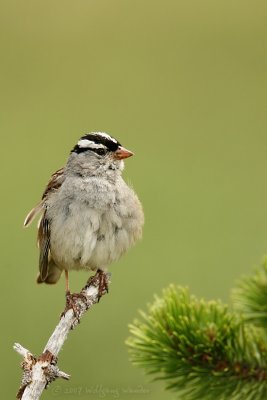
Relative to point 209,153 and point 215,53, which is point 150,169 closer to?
point 209,153

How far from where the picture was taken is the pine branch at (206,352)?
225 centimetres

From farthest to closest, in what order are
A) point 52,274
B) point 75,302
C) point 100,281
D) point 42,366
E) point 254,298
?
point 52,274, point 100,281, point 75,302, point 42,366, point 254,298

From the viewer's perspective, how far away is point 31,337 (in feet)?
16.8

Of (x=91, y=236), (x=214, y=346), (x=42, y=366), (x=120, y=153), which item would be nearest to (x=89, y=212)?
(x=91, y=236)

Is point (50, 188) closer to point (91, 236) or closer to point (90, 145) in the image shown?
point (90, 145)

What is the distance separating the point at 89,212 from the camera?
402cm

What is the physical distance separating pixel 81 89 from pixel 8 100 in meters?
0.77

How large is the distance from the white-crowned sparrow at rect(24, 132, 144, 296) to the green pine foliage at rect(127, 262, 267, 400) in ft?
5.48

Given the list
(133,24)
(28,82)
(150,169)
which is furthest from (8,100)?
(133,24)

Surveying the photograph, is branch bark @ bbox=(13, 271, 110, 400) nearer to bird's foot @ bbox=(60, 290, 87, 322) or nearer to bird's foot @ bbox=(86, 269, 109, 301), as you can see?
bird's foot @ bbox=(60, 290, 87, 322)

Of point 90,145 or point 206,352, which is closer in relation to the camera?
point 206,352

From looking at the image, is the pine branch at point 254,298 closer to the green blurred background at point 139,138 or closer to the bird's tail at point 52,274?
the green blurred background at point 139,138

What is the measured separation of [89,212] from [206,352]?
5.96 feet

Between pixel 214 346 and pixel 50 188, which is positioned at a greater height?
pixel 50 188
